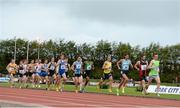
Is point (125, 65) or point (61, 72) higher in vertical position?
point (125, 65)

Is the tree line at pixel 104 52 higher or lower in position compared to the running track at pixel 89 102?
higher

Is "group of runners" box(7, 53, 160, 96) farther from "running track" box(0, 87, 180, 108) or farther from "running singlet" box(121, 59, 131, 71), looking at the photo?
"running track" box(0, 87, 180, 108)

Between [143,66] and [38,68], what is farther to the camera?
[38,68]

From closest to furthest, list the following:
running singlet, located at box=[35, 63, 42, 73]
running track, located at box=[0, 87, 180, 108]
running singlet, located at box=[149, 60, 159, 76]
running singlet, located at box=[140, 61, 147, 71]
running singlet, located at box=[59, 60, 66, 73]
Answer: running track, located at box=[0, 87, 180, 108], running singlet, located at box=[149, 60, 159, 76], running singlet, located at box=[140, 61, 147, 71], running singlet, located at box=[59, 60, 66, 73], running singlet, located at box=[35, 63, 42, 73]

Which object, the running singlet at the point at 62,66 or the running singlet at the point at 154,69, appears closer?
the running singlet at the point at 154,69

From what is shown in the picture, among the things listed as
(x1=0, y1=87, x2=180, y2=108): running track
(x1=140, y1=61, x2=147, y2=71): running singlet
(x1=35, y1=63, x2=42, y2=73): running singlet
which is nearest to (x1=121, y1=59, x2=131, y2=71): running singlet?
(x1=140, y1=61, x2=147, y2=71): running singlet

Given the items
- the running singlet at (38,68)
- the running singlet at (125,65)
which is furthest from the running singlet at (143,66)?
the running singlet at (38,68)

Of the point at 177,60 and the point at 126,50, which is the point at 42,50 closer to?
the point at 126,50

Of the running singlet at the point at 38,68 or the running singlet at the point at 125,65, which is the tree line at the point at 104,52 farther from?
the running singlet at the point at 125,65

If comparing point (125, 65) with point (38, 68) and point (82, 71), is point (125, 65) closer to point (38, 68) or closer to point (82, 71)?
point (82, 71)

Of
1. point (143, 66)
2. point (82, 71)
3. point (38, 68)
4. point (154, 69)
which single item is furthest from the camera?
point (38, 68)

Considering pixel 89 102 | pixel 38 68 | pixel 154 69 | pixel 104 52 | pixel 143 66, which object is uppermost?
pixel 104 52

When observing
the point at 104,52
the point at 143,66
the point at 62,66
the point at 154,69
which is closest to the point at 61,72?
the point at 62,66

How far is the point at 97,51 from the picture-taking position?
261ft
